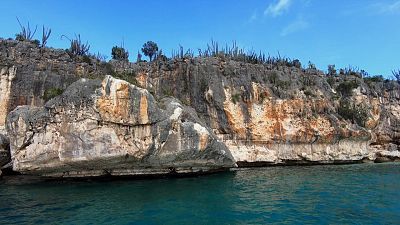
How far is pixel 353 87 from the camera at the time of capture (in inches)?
1794

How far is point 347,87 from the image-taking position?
45500 millimetres

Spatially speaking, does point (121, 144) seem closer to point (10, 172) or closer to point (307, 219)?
point (10, 172)

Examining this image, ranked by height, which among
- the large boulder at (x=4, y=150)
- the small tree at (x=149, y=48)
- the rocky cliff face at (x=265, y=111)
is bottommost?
the large boulder at (x=4, y=150)

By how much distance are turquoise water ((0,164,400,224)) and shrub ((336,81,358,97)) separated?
22.8 meters

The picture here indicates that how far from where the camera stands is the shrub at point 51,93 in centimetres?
2877

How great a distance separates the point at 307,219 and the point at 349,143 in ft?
95.0

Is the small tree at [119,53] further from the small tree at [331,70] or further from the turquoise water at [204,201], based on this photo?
the small tree at [331,70]

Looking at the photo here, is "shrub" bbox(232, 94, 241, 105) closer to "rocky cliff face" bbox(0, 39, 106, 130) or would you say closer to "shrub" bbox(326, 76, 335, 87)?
"rocky cliff face" bbox(0, 39, 106, 130)

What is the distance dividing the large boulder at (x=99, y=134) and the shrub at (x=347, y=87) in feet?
92.4

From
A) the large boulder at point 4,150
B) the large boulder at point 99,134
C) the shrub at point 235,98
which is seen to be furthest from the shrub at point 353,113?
the large boulder at point 4,150

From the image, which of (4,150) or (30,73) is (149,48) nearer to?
(30,73)

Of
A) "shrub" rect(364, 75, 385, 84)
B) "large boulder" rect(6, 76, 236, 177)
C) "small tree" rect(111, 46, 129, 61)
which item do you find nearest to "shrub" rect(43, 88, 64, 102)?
"large boulder" rect(6, 76, 236, 177)

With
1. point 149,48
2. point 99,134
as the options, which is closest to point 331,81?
point 149,48

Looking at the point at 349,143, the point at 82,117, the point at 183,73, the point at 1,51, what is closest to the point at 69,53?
the point at 1,51
